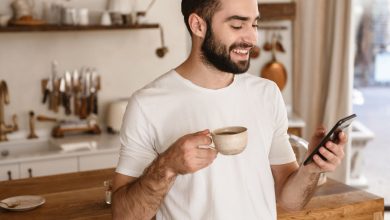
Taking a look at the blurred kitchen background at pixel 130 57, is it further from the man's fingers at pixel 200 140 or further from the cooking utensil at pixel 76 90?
the man's fingers at pixel 200 140

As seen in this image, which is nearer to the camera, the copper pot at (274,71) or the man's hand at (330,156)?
the man's hand at (330,156)

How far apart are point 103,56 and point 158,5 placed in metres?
0.62

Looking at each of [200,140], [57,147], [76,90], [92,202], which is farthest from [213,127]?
[76,90]

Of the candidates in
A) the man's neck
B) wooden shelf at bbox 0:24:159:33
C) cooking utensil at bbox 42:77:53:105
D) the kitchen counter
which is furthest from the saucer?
cooking utensil at bbox 42:77:53:105

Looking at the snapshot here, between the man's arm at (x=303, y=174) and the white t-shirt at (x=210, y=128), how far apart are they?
89 millimetres

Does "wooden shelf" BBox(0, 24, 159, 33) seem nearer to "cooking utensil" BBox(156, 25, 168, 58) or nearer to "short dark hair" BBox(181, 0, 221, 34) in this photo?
"cooking utensil" BBox(156, 25, 168, 58)

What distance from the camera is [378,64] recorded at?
7.79 m

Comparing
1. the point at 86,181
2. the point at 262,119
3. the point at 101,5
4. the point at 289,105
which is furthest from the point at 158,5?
the point at 262,119

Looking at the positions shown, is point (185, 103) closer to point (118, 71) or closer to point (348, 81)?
point (118, 71)

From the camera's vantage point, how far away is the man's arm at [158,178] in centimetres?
142

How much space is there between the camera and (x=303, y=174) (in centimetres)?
170

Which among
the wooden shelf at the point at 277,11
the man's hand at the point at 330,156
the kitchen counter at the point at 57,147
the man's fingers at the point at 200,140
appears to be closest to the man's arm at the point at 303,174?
the man's hand at the point at 330,156

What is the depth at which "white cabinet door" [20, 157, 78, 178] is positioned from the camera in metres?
3.83

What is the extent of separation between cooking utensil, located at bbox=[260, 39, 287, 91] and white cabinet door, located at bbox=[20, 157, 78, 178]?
1949 millimetres
